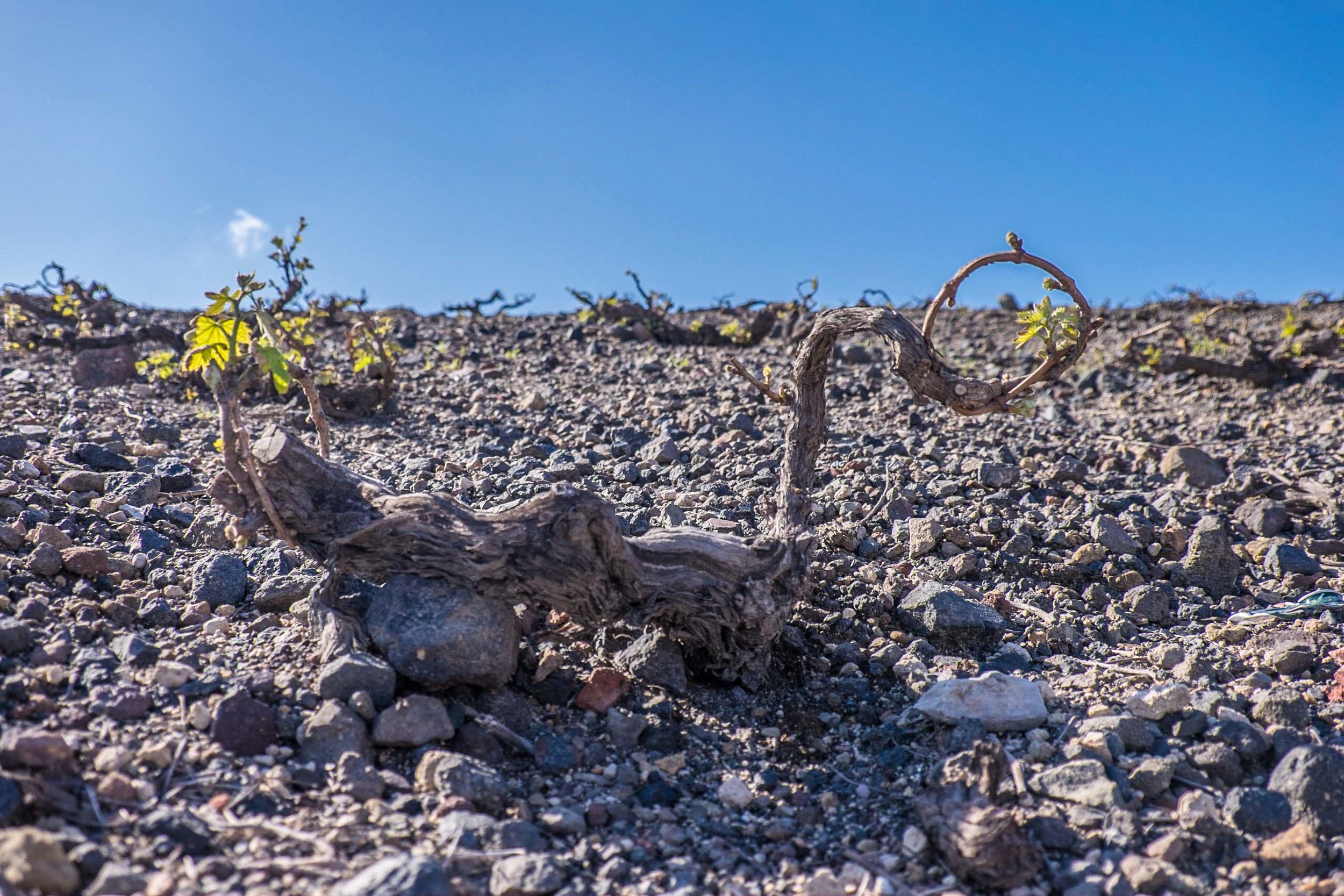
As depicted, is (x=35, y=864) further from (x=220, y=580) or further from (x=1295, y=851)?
(x=1295, y=851)

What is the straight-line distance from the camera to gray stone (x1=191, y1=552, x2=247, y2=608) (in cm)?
386

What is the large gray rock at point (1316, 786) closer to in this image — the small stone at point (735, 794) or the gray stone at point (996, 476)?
the small stone at point (735, 794)

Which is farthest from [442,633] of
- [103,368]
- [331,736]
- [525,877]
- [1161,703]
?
[103,368]

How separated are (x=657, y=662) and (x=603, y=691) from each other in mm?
254

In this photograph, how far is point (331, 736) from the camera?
294cm

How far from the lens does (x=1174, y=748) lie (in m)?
3.22

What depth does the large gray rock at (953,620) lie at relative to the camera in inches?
160

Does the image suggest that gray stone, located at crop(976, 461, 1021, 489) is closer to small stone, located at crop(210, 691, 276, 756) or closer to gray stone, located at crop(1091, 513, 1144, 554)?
gray stone, located at crop(1091, 513, 1144, 554)

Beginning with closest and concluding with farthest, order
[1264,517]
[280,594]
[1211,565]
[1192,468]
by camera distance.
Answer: [280,594], [1211,565], [1264,517], [1192,468]

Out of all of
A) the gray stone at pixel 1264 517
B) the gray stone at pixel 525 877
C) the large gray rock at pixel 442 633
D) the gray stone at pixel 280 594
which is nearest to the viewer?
the gray stone at pixel 525 877

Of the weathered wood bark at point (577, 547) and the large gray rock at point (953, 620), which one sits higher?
the weathered wood bark at point (577, 547)

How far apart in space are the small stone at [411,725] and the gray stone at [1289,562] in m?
4.39

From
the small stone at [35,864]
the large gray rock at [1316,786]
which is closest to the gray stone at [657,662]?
the small stone at [35,864]

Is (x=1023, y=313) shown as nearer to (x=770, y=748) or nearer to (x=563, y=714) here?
(x=770, y=748)
